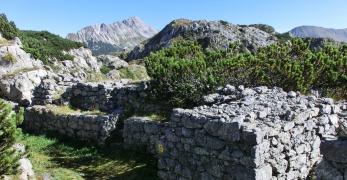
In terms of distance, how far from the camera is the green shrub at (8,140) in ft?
34.1

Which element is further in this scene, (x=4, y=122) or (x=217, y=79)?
(x=217, y=79)

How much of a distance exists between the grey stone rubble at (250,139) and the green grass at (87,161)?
5.82 feet

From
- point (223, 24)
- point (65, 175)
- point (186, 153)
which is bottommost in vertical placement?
point (65, 175)

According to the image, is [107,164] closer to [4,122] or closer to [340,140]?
[4,122]

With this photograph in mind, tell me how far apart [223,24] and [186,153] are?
51778mm

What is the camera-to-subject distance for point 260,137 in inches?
408

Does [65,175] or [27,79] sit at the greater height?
[27,79]

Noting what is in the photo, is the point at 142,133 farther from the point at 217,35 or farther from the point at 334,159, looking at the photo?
the point at 217,35

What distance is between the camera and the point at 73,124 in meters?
19.0

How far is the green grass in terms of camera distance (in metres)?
14.5

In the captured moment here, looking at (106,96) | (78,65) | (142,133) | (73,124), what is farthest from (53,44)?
(142,133)

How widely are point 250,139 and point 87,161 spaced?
7916mm

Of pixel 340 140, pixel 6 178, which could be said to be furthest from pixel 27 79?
pixel 340 140

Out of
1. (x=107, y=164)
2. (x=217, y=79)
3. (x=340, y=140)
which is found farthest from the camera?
(x=217, y=79)
